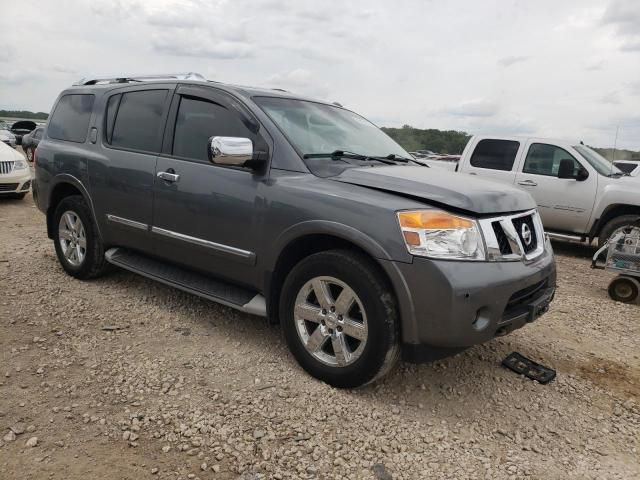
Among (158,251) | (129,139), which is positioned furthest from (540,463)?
(129,139)

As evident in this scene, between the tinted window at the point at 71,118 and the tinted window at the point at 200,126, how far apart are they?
53.2 inches

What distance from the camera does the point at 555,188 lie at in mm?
8164

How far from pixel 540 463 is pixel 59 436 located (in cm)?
238

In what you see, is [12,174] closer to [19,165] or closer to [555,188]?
[19,165]

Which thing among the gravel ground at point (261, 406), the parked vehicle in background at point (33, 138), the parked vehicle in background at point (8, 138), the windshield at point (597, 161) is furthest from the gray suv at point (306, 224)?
the parked vehicle in background at point (8, 138)

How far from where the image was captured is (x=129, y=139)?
433cm

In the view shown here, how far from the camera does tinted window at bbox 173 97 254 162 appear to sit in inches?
144

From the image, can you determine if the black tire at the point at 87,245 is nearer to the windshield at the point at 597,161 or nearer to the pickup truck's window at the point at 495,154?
the pickup truck's window at the point at 495,154

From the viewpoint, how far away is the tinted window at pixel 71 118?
4.82 m

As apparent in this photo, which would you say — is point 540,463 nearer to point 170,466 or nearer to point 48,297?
point 170,466

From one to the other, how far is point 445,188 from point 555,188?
19.7 ft

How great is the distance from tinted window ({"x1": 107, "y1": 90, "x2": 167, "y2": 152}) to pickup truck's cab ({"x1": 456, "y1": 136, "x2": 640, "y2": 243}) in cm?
616

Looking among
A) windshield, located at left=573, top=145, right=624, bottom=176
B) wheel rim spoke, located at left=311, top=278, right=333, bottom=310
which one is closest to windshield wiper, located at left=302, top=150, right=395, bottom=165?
wheel rim spoke, located at left=311, top=278, right=333, bottom=310

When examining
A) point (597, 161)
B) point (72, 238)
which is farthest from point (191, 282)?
point (597, 161)
